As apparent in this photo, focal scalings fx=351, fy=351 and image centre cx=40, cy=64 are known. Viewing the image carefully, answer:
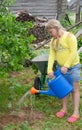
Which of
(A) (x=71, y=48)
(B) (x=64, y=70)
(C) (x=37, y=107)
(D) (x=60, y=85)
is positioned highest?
(A) (x=71, y=48)

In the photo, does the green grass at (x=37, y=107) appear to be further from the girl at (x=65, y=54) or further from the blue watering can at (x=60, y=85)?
the blue watering can at (x=60, y=85)

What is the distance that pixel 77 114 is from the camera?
4.68 metres

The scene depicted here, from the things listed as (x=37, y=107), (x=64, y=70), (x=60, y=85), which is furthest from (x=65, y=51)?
(x=37, y=107)

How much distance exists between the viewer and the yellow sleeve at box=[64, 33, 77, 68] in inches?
174

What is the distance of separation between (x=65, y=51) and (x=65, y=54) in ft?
0.13

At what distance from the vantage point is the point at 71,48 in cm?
444

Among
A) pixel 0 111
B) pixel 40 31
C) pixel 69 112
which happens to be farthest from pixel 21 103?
pixel 40 31

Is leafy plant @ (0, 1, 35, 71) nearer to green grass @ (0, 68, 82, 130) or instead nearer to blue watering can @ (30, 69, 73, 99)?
green grass @ (0, 68, 82, 130)

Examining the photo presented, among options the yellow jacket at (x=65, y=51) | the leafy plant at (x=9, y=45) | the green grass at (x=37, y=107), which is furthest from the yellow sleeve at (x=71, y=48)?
the green grass at (x=37, y=107)

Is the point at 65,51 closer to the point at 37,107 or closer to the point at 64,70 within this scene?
the point at 64,70

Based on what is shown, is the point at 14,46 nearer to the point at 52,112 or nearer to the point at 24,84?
the point at 52,112

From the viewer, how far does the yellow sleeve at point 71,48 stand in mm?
4418

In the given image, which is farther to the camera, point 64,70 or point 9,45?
point 64,70

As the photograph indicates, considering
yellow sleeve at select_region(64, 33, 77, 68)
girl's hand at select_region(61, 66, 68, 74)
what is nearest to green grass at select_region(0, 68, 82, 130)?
girl's hand at select_region(61, 66, 68, 74)
